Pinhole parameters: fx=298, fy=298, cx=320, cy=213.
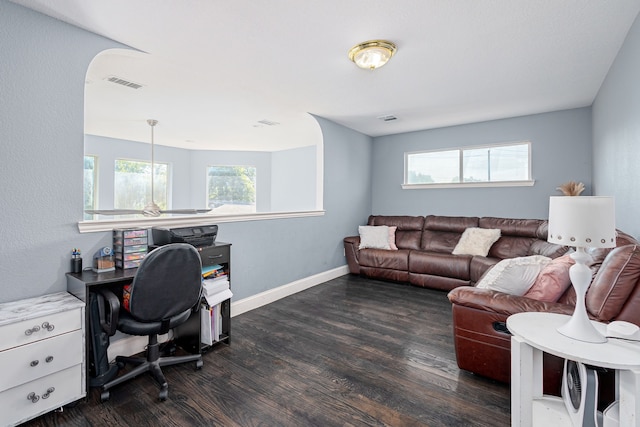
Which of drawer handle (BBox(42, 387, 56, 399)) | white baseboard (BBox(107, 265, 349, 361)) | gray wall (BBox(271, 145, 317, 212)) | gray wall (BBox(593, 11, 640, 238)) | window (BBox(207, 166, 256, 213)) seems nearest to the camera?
drawer handle (BBox(42, 387, 56, 399))

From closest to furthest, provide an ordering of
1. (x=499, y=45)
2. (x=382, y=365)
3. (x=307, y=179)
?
(x=382, y=365) → (x=499, y=45) → (x=307, y=179)

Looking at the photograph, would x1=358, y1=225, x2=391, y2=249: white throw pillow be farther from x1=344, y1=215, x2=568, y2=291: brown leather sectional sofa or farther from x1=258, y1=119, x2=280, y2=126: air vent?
x1=258, y1=119, x2=280, y2=126: air vent

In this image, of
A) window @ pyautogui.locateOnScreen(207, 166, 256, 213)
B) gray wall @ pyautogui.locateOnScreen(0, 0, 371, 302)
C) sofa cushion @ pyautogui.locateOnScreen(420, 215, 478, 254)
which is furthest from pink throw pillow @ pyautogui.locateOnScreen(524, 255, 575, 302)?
window @ pyautogui.locateOnScreen(207, 166, 256, 213)

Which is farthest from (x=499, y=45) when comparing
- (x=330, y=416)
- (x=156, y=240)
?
(x=156, y=240)

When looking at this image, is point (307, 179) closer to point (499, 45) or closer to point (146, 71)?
point (146, 71)

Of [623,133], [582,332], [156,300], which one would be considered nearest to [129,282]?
[156,300]

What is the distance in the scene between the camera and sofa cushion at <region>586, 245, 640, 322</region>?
1.47 meters

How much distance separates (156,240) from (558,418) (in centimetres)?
272

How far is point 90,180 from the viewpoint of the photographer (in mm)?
5684

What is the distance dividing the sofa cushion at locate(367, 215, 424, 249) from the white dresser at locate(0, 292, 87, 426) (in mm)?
4221

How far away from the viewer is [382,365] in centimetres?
221

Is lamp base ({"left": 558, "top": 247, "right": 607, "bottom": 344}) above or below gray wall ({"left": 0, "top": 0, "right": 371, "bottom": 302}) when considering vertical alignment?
below

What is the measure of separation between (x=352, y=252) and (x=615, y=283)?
343 cm

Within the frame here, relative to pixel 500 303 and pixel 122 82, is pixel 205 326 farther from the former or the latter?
pixel 122 82
